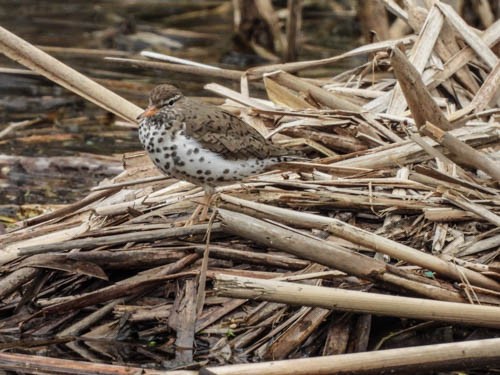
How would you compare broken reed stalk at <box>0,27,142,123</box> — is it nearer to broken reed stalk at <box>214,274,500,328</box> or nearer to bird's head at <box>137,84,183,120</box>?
bird's head at <box>137,84,183,120</box>

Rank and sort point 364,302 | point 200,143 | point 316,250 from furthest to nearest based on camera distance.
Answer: point 200,143 < point 316,250 < point 364,302

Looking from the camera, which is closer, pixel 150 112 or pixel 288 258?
pixel 288 258

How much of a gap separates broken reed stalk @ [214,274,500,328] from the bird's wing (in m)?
1.31

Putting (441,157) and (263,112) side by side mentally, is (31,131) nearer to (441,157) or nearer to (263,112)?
(263,112)

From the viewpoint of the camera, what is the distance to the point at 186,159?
6.39m

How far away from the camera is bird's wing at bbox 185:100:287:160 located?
657 cm

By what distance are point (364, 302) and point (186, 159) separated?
1482 millimetres

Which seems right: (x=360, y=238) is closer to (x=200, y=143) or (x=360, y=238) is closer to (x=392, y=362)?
(x=392, y=362)

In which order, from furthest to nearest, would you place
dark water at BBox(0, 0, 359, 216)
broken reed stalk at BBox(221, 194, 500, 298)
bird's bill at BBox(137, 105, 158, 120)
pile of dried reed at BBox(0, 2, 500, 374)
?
1. dark water at BBox(0, 0, 359, 216)
2. bird's bill at BBox(137, 105, 158, 120)
3. broken reed stalk at BBox(221, 194, 500, 298)
4. pile of dried reed at BBox(0, 2, 500, 374)

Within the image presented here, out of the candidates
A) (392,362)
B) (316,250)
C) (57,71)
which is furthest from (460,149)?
(57,71)

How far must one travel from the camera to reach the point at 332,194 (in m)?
6.66

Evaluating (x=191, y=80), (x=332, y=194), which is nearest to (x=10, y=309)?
(x=332, y=194)

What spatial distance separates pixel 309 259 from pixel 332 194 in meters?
0.95

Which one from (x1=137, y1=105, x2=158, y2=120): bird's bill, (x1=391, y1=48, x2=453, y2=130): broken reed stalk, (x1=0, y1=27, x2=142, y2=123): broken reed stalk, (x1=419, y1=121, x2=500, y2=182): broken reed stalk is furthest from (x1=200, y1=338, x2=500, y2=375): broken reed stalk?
(x1=0, y1=27, x2=142, y2=123): broken reed stalk
